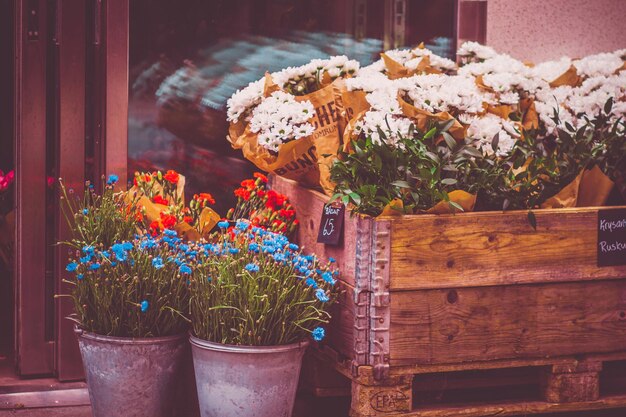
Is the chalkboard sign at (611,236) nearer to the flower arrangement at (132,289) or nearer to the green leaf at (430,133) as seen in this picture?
the green leaf at (430,133)

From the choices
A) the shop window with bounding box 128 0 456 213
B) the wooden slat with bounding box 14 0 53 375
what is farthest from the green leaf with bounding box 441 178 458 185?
the wooden slat with bounding box 14 0 53 375

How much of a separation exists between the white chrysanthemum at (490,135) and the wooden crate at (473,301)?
294 millimetres

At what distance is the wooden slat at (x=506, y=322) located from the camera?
3.82 metres

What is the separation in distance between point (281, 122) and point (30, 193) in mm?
1250

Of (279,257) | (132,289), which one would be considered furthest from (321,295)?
(132,289)

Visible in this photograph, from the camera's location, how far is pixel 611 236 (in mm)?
4035

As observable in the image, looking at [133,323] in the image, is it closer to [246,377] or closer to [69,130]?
[246,377]

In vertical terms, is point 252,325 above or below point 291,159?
below

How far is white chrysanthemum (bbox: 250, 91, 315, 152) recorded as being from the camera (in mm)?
4156

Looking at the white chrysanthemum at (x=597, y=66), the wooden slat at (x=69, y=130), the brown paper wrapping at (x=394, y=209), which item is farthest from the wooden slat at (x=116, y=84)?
the white chrysanthemum at (x=597, y=66)

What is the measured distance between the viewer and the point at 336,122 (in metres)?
4.29

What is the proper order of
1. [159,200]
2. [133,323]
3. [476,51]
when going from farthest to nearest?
[476,51]
[159,200]
[133,323]

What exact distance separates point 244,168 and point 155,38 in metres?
0.79

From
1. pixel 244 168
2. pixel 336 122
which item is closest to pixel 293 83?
pixel 336 122
